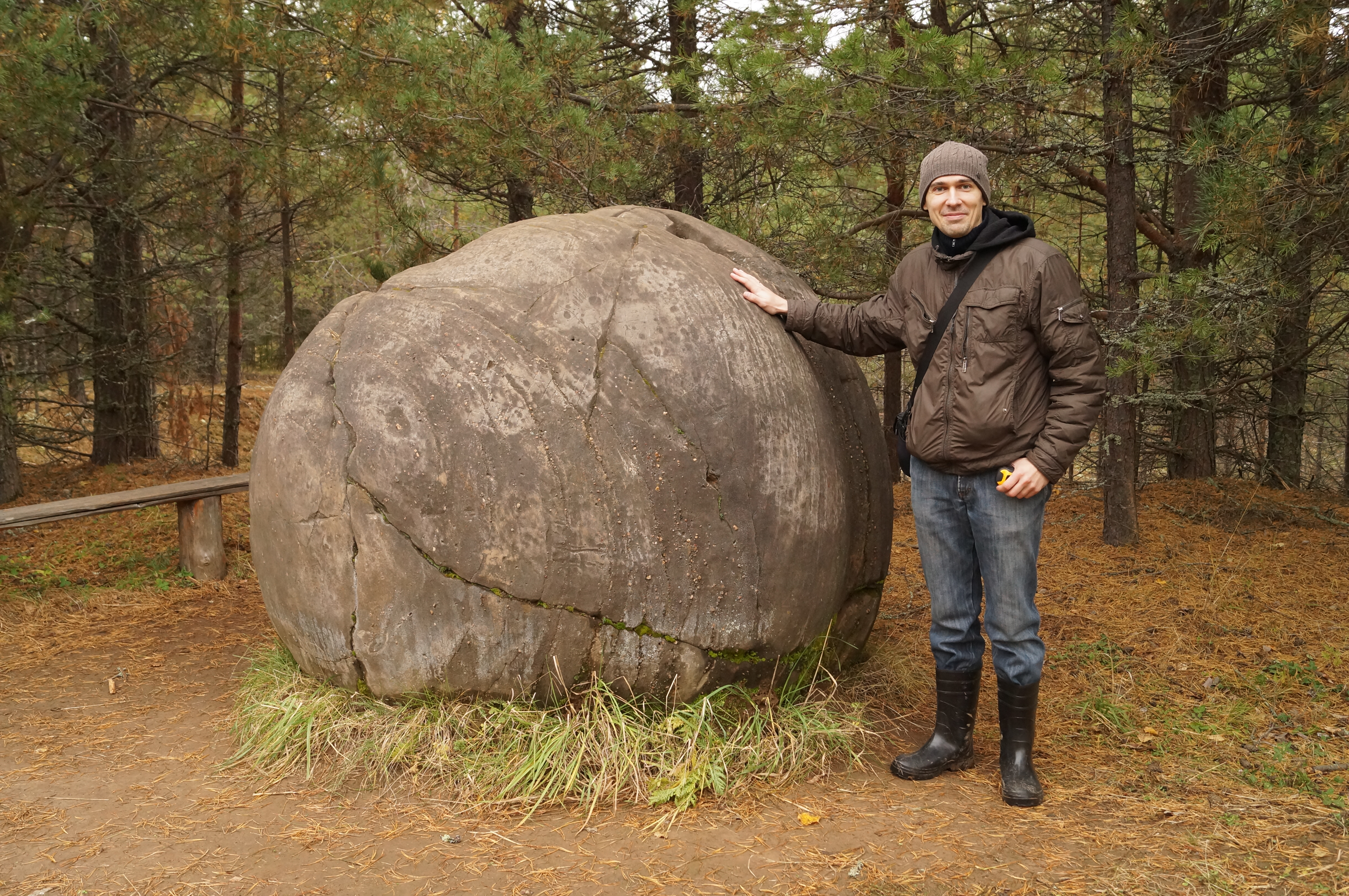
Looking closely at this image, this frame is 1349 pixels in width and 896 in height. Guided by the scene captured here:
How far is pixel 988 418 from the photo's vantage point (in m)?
3.36

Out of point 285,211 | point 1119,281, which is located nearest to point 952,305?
point 1119,281

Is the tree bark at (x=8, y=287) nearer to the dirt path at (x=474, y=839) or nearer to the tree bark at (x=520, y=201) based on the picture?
the tree bark at (x=520, y=201)

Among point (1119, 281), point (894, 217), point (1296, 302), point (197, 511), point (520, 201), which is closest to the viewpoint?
point (1296, 302)

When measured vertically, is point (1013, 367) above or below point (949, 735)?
above

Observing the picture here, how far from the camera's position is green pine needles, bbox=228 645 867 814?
11.7 feet

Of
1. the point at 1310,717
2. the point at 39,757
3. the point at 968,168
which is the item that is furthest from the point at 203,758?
the point at 1310,717

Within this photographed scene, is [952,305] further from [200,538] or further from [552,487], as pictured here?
[200,538]

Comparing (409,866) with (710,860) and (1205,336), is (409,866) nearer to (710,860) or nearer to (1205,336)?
(710,860)

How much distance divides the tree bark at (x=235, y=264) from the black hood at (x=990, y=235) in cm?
642

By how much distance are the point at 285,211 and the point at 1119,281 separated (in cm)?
765

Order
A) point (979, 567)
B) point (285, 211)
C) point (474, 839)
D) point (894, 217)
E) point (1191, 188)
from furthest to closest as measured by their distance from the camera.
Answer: point (285, 211), point (1191, 188), point (894, 217), point (979, 567), point (474, 839)

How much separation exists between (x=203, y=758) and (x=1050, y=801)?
134 inches

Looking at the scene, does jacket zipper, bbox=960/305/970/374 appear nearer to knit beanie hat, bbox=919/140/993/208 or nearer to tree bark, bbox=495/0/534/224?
knit beanie hat, bbox=919/140/993/208

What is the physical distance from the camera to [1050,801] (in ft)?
11.7
